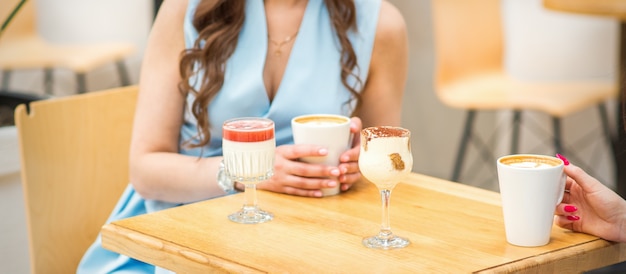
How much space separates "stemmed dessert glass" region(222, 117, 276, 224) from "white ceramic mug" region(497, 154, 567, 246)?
416 millimetres

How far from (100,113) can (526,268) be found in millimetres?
1178

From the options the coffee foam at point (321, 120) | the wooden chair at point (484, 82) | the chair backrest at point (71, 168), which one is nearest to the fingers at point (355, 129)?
the coffee foam at point (321, 120)

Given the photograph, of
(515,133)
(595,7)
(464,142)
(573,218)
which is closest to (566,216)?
(573,218)

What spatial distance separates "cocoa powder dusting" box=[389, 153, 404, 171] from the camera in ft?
5.12

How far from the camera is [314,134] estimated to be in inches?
72.6

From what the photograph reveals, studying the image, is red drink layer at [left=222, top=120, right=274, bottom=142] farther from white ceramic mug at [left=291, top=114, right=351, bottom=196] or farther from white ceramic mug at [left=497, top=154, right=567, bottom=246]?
white ceramic mug at [left=497, top=154, right=567, bottom=246]

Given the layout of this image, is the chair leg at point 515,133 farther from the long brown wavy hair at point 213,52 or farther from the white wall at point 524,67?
the long brown wavy hair at point 213,52

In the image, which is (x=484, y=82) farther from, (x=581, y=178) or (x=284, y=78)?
(x=581, y=178)

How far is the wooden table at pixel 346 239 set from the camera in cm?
148

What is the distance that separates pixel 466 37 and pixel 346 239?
2.72 meters

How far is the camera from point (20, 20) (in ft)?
11.5

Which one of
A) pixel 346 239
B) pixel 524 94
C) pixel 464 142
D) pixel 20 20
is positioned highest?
pixel 20 20

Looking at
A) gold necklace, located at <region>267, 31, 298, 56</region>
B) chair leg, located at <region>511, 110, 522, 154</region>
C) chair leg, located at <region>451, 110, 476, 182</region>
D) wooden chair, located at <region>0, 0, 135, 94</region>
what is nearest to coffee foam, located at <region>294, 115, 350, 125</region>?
gold necklace, located at <region>267, 31, 298, 56</region>

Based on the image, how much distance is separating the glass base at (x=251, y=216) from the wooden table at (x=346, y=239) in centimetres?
2
